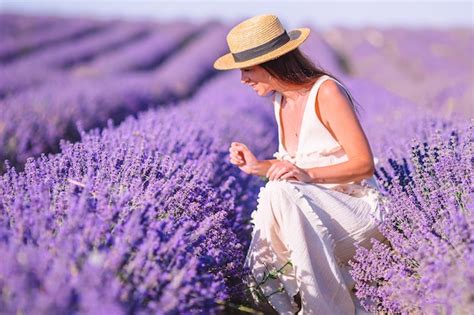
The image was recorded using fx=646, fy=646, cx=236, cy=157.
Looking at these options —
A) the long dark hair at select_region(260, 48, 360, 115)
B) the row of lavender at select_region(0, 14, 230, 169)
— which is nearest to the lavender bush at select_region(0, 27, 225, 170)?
the row of lavender at select_region(0, 14, 230, 169)

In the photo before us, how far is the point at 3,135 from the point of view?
4.10 metres

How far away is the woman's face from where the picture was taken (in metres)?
2.72

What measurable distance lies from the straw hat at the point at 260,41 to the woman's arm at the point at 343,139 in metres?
0.24

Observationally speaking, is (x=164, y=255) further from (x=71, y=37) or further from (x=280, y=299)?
(x=71, y=37)

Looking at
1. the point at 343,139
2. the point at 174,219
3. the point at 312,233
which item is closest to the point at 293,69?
the point at 343,139

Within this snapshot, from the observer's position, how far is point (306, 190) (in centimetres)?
254

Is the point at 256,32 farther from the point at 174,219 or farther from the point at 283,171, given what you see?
the point at 174,219

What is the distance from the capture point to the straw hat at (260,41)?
262 cm

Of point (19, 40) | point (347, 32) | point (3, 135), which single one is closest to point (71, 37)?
point (19, 40)

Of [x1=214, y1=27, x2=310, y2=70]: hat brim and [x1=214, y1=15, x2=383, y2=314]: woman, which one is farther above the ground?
[x1=214, y1=27, x2=310, y2=70]: hat brim

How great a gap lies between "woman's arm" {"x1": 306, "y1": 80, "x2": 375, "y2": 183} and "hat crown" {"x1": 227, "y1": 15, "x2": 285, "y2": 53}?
0.30m

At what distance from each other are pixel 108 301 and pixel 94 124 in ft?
14.6

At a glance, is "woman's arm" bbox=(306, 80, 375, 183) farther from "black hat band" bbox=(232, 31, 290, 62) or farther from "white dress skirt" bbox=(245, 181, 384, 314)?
"black hat band" bbox=(232, 31, 290, 62)

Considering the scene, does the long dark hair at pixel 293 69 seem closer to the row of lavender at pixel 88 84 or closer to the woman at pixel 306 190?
the woman at pixel 306 190
